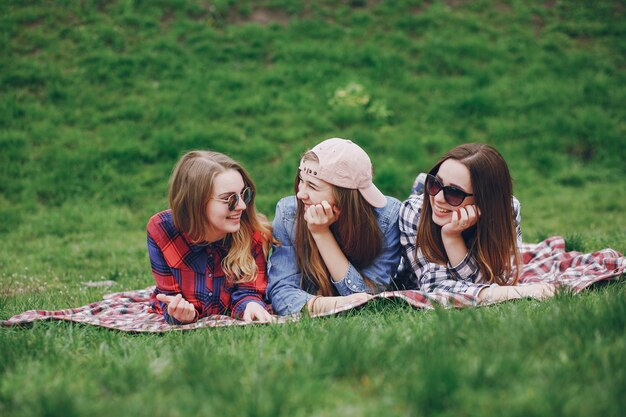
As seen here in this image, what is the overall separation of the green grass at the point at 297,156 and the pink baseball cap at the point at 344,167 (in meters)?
0.94

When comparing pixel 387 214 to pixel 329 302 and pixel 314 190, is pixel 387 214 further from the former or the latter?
pixel 329 302

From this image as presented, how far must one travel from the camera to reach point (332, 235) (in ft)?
13.9

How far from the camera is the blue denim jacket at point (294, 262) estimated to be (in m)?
4.20

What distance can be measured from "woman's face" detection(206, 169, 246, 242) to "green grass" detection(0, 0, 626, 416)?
87 cm

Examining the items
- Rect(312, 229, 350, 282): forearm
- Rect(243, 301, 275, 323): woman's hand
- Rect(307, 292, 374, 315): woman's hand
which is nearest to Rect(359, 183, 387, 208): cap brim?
Rect(312, 229, 350, 282): forearm

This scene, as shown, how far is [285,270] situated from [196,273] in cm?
64

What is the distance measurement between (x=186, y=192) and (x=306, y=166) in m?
0.86

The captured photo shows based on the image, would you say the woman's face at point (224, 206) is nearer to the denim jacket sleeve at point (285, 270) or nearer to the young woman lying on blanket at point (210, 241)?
the young woman lying on blanket at point (210, 241)

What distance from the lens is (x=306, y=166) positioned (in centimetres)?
421

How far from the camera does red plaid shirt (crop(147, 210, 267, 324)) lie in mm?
4090

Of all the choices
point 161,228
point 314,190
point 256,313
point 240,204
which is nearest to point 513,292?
point 314,190

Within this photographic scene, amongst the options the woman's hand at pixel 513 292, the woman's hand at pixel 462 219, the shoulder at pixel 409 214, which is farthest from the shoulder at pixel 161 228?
the woman's hand at pixel 513 292

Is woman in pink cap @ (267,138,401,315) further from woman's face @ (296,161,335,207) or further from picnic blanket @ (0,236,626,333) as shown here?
picnic blanket @ (0,236,626,333)

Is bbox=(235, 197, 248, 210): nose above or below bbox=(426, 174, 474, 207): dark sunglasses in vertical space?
above
